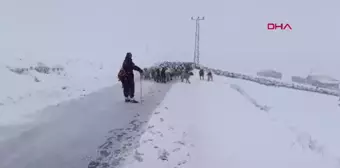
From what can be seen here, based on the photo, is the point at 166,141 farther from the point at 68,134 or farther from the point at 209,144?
the point at 68,134

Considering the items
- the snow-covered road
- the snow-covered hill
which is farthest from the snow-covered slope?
the snow-covered road

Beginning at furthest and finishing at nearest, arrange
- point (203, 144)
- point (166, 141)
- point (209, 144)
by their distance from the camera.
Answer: point (209, 144), point (203, 144), point (166, 141)

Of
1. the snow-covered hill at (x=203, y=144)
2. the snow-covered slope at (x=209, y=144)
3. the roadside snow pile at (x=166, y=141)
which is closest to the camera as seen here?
the roadside snow pile at (x=166, y=141)

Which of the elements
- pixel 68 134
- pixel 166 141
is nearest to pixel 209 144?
pixel 166 141

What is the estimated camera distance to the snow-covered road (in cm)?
686

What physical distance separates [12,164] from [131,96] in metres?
6.67

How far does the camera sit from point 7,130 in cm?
928

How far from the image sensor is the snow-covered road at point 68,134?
6.86 m

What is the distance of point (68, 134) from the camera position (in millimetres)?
8688

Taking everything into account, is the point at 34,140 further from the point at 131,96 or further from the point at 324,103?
the point at 324,103

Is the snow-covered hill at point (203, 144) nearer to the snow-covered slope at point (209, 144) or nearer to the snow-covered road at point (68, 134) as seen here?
the snow-covered slope at point (209, 144)

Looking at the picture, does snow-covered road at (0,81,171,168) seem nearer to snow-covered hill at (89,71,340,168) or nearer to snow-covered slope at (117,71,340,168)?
snow-covered hill at (89,71,340,168)

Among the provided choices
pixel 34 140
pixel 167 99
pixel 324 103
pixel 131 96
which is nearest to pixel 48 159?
pixel 34 140

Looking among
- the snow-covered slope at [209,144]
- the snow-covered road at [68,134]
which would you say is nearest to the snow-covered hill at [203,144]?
the snow-covered slope at [209,144]
